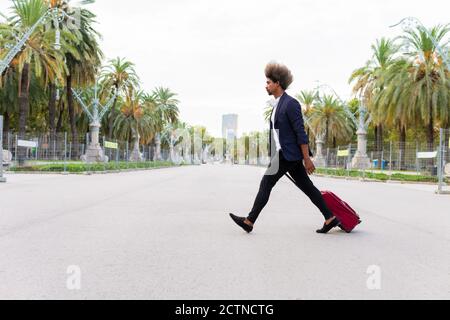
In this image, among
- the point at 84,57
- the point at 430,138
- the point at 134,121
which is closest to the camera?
the point at 430,138

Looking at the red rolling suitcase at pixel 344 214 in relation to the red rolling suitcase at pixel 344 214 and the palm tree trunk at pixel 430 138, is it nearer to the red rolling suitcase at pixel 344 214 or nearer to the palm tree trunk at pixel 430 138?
the red rolling suitcase at pixel 344 214

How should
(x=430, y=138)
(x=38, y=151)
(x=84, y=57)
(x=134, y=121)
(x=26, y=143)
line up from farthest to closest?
(x=134, y=121)
(x=84, y=57)
(x=430, y=138)
(x=38, y=151)
(x=26, y=143)

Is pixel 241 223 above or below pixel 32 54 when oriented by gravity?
below

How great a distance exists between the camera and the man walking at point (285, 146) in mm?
6488

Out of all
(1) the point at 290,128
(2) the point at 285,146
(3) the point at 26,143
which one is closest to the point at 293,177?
(2) the point at 285,146

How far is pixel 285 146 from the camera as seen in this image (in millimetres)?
6551

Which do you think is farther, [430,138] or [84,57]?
[84,57]

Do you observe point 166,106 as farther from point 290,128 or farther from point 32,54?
point 290,128

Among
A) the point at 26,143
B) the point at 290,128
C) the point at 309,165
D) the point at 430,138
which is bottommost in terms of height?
the point at 309,165

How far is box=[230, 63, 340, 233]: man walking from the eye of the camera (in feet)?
21.3

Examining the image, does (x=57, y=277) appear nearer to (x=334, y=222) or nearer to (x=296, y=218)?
(x=334, y=222)

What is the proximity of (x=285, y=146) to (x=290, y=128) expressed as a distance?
0.77 ft
